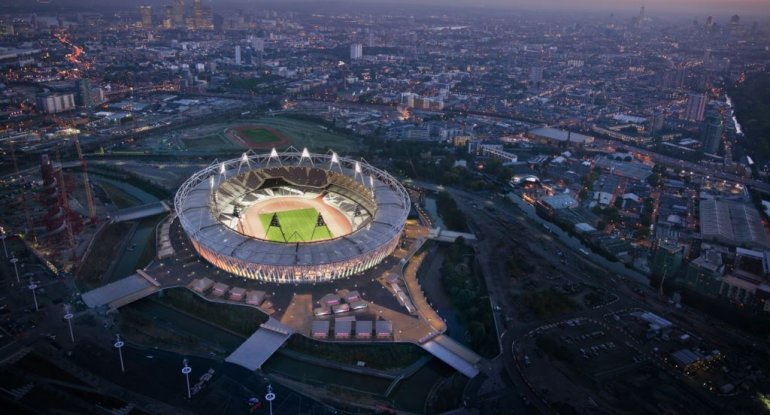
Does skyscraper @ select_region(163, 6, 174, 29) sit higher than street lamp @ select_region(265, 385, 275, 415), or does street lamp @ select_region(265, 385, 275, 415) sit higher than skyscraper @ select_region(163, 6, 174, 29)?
skyscraper @ select_region(163, 6, 174, 29)

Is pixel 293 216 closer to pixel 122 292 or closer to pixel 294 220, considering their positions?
pixel 294 220

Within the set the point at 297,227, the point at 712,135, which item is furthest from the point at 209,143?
the point at 712,135

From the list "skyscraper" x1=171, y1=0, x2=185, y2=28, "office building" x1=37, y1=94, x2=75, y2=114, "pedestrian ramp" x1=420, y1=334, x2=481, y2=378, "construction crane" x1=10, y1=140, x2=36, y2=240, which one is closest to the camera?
"pedestrian ramp" x1=420, y1=334, x2=481, y2=378

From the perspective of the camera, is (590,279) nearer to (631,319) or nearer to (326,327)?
(631,319)

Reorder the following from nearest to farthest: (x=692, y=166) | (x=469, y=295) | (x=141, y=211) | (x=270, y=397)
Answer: (x=270, y=397) < (x=469, y=295) < (x=141, y=211) < (x=692, y=166)

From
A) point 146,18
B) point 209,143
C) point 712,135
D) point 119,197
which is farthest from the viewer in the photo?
point 146,18

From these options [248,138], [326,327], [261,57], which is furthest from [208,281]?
[261,57]

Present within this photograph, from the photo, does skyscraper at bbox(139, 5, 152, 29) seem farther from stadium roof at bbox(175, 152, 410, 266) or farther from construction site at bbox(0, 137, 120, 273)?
stadium roof at bbox(175, 152, 410, 266)

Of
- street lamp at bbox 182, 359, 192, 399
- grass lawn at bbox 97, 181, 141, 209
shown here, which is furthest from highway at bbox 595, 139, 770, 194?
grass lawn at bbox 97, 181, 141, 209
